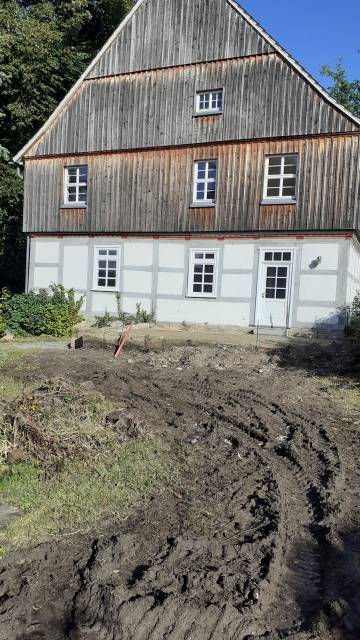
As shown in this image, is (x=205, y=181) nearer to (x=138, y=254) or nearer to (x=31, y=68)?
(x=138, y=254)

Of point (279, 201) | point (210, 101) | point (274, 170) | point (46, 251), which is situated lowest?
point (46, 251)

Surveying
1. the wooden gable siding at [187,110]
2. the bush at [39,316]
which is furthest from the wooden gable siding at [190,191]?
the bush at [39,316]

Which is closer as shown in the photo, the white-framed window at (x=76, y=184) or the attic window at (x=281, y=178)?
the attic window at (x=281, y=178)

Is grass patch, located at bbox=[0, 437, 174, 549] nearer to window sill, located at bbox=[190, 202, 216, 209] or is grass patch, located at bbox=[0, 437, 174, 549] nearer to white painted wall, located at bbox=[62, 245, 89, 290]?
window sill, located at bbox=[190, 202, 216, 209]

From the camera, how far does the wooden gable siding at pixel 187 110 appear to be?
1655cm

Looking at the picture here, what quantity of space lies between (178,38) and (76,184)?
6066 millimetres

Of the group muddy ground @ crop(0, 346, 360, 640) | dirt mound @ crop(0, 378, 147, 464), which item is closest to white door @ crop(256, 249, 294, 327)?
muddy ground @ crop(0, 346, 360, 640)

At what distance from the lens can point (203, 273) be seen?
58.5 feet

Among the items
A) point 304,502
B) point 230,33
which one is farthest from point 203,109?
point 304,502

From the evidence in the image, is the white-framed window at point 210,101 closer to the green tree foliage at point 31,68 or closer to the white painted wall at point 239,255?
the white painted wall at point 239,255

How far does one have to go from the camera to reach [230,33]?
1745 centimetres

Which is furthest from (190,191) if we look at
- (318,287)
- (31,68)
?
(31,68)

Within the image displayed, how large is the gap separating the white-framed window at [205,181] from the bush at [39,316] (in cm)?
576

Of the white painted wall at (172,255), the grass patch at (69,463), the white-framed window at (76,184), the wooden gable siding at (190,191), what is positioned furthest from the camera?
the white-framed window at (76,184)
